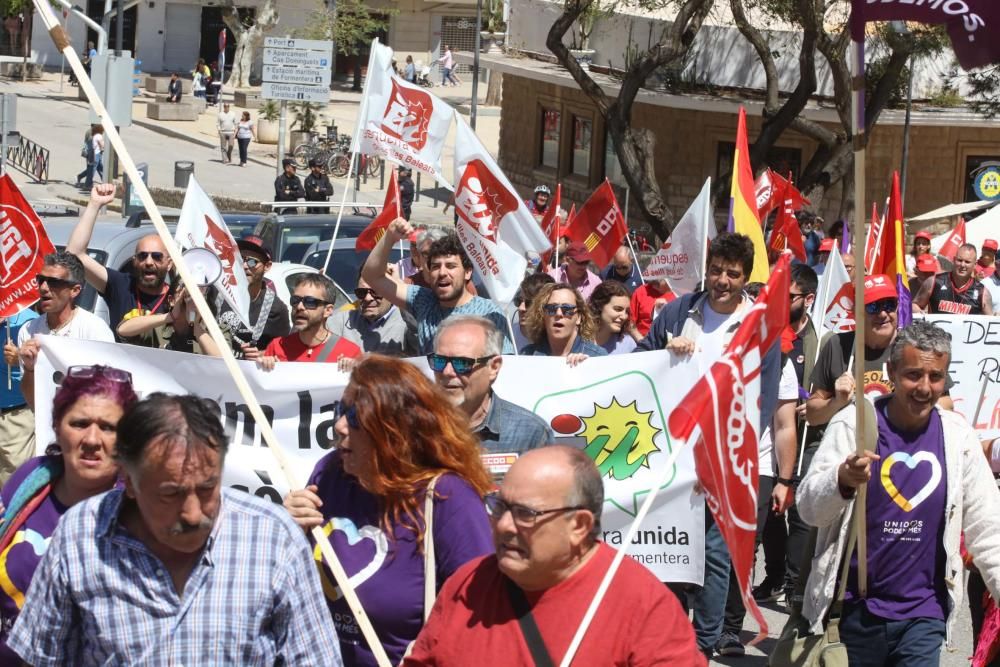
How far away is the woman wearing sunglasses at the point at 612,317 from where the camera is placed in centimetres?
790

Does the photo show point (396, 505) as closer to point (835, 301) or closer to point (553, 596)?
point (553, 596)

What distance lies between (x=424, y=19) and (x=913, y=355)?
5704 cm

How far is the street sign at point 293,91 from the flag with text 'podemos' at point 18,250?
1599 cm

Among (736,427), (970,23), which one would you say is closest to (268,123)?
(736,427)

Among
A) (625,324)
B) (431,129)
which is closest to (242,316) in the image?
(625,324)

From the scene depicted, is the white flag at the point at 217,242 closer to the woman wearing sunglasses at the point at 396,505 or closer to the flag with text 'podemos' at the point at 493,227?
the flag with text 'podemos' at the point at 493,227

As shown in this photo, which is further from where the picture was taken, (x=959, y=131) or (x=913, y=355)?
(x=959, y=131)

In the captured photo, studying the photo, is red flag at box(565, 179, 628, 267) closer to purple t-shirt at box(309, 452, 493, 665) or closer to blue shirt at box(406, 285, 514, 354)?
blue shirt at box(406, 285, 514, 354)

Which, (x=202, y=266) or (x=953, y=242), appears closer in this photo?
(x=202, y=266)

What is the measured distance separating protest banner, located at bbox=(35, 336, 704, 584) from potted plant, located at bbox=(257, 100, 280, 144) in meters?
34.7

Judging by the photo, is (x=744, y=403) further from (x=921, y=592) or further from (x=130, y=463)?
(x=130, y=463)

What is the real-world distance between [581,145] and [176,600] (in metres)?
28.3

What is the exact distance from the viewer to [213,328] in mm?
4098

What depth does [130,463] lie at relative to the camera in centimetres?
337
